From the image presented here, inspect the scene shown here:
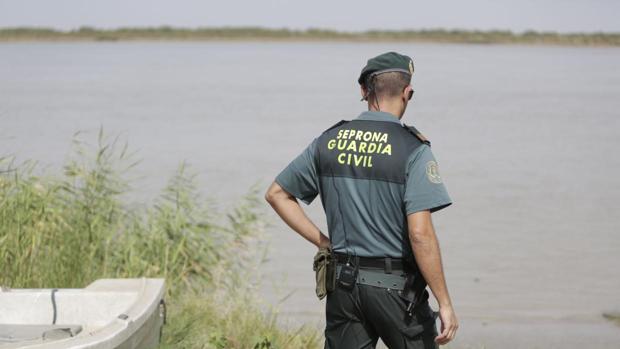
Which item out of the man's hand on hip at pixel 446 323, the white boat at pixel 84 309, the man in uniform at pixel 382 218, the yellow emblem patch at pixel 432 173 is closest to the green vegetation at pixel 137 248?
the white boat at pixel 84 309

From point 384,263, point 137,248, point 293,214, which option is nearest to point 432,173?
point 384,263

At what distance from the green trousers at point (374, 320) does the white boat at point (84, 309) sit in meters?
1.62

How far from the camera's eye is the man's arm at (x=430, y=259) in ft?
13.0

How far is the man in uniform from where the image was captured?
3996 mm

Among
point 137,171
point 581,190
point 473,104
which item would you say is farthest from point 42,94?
point 581,190

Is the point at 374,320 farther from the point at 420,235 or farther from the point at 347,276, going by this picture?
the point at 420,235

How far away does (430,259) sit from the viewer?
3986 mm

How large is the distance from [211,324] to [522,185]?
962 cm

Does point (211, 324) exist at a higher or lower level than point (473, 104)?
higher

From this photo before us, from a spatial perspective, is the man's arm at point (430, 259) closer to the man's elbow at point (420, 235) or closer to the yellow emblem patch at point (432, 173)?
the man's elbow at point (420, 235)

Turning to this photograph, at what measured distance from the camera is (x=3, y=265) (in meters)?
7.57

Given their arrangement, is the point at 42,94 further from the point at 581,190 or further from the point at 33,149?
the point at 581,190

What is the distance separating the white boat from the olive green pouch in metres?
1.58

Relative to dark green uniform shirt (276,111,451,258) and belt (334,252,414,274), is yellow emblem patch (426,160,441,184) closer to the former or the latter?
dark green uniform shirt (276,111,451,258)
